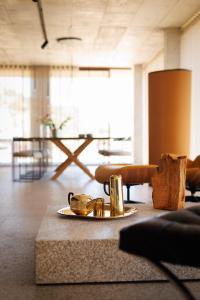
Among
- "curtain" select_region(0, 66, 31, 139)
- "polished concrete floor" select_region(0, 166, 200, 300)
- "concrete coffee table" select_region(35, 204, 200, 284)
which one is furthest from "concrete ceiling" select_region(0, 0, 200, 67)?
"concrete coffee table" select_region(35, 204, 200, 284)

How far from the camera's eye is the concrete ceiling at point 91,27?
20.7 ft

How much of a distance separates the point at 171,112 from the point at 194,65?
185cm

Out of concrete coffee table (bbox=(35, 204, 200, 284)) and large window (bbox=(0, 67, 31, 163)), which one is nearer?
concrete coffee table (bbox=(35, 204, 200, 284))

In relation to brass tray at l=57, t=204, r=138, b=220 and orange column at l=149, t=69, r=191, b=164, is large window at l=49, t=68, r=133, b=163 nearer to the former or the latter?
orange column at l=149, t=69, r=191, b=164

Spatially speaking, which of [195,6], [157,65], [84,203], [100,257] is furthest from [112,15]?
[100,257]

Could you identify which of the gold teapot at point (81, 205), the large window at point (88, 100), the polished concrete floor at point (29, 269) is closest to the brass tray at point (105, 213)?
the gold teapot at point (81, 205)

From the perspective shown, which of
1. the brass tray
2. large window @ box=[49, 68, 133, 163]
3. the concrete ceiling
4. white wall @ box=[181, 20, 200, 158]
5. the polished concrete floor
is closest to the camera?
A: the polished concrete floor

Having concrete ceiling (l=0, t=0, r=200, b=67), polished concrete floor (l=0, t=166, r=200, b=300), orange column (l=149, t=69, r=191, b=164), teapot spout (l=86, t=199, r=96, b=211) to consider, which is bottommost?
polished concrete floor (l=0, t=166, r=200, b=300)

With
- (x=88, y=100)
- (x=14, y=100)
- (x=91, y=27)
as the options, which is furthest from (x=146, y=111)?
(x=91, y=27)

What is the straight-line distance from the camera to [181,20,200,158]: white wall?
687cm

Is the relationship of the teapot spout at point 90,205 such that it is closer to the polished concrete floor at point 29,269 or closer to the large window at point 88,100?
the polished concrete floor at point 29,269

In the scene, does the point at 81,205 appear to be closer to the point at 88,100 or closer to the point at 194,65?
the point at 194,65

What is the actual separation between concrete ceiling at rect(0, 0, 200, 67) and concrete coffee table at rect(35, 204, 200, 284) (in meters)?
4.56

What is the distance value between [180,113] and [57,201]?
1869mm
